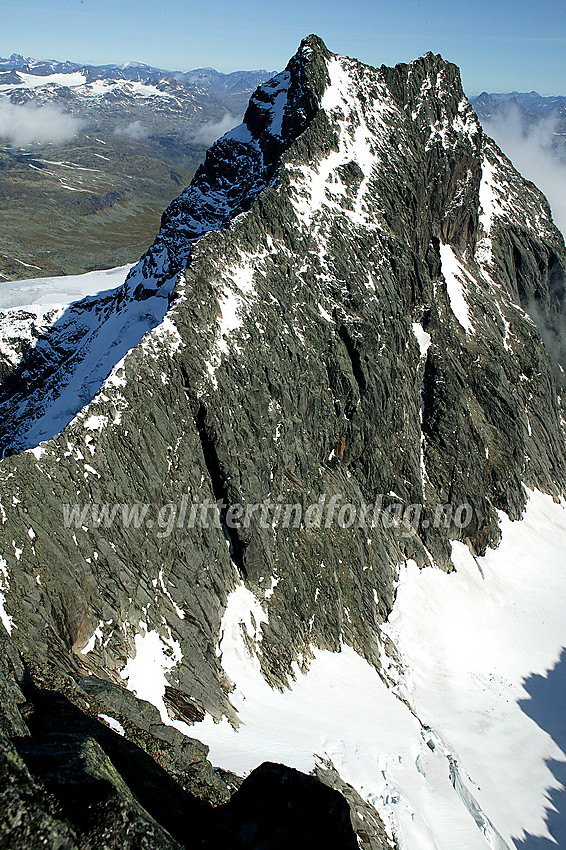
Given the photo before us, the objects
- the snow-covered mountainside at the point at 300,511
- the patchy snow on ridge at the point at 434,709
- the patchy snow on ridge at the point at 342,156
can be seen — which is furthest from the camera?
the patchy snow on ridge at the point at 342,156

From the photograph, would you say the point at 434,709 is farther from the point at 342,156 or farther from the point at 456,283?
the point at 342,156

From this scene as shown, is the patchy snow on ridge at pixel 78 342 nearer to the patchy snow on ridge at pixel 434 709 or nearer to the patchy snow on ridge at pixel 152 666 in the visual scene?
the patchy snow on ridge at pixel 152 666

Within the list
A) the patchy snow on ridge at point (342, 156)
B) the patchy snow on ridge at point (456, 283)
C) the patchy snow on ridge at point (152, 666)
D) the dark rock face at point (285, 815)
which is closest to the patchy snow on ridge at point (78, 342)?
the patchy snow on ridge at point (152, 666)

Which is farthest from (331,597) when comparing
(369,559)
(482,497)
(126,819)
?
(126,819)

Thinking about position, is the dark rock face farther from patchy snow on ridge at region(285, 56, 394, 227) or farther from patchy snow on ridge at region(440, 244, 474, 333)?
A: patchy snow on ridge at region(440, 244, 474, 333)

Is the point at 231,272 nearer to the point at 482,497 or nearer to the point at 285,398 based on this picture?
the point at 285,398

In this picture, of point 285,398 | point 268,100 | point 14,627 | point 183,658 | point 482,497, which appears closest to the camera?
point 14,627
